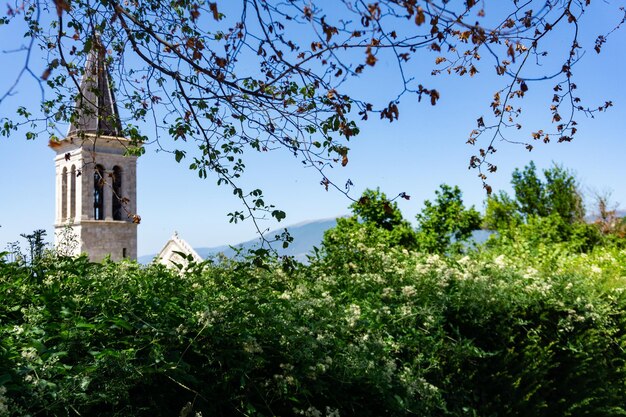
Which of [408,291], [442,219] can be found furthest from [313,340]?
[442,219]

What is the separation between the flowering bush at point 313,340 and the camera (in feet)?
9.21

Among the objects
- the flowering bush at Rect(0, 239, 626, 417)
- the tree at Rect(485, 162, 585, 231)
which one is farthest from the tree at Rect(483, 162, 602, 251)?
the flowering bush at Rect(0, 239, 626, 417)

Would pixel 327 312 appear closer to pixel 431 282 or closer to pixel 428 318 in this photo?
pixel 428 318

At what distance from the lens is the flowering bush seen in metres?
2.81

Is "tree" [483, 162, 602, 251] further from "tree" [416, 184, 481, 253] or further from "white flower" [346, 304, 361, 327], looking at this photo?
"white flower" [346, 304, 361, 327]

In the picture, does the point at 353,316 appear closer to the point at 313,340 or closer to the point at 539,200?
the point at 313,340

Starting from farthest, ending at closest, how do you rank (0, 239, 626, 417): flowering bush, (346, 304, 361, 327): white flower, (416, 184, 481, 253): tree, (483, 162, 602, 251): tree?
(483, 162, 602, 251): tree → (416, 184, 481, 253): tree → (346, 304, 361, 327): white flower → (0, 239, 626, 417): flowering bush

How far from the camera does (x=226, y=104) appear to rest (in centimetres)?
434

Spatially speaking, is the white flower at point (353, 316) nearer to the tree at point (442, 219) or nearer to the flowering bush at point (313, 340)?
the flowering bush at point (313, 340)

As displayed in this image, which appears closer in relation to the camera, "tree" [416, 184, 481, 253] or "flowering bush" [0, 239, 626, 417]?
"flowering bush" [0, 239, 626, 417]

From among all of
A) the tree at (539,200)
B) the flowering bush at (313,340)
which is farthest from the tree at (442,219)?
the flowering bush at (313,340)

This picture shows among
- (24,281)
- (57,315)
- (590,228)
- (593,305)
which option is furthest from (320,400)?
(590,228)

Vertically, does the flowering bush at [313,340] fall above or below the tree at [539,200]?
below

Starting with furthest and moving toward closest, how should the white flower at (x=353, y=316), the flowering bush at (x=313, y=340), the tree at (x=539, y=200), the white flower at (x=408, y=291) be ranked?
the tree at (x=539, y=200), the white flower at (x=408, y=291), the white flower at (x=353, y=316), the flowering bush at (x=313, y=340)
